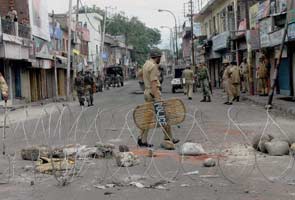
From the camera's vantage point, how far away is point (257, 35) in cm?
3012

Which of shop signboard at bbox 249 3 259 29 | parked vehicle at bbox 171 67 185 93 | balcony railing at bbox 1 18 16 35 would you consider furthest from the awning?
shop signboard at bbox 249 3 259 29

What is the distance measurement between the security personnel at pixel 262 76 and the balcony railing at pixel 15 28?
15.0 metres

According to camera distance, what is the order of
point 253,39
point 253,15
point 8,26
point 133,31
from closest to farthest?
point 253,39, point 253,15, point 8,26, point 133,31

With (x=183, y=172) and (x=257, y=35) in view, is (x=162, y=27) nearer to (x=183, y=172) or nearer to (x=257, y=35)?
(x=257, y=35)

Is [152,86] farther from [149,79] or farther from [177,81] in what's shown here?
[177,81]

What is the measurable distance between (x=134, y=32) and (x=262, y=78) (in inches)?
3707

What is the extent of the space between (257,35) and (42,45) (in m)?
20.1

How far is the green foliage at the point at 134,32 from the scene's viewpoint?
118688mm

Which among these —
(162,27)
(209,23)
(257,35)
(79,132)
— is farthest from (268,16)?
(162,27)

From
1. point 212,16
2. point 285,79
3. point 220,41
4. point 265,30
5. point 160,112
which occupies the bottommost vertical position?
point 160,112

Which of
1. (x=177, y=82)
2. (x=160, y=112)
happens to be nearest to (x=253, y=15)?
(x=177, y=82)

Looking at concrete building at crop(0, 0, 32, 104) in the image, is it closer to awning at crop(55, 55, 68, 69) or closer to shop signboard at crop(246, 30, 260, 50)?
awning at crop(55, 55, 68, 69)

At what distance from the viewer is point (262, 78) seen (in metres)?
28.7

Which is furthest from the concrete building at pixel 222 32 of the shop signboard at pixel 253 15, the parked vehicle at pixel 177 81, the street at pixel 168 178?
the street at pixel 168 178
